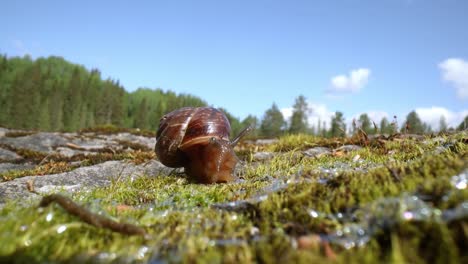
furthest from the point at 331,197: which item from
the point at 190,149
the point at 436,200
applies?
the point at 190,149

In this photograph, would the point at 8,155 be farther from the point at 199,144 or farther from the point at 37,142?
the point at 199,144

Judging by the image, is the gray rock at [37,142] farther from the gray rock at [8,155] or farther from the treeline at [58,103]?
the treeline at [58,103]

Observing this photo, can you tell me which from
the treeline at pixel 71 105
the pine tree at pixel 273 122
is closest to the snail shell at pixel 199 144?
the treeline at pixel 71 105

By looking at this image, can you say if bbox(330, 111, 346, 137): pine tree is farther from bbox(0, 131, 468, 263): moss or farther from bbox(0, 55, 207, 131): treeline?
bbox(0, 55, 207, 131): treeline

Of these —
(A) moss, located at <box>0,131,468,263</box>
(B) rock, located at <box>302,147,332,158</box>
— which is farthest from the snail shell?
(A) moss, located at <box>0,131,468,263</box>

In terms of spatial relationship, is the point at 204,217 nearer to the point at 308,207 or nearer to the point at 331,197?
A: the point at 308,207
